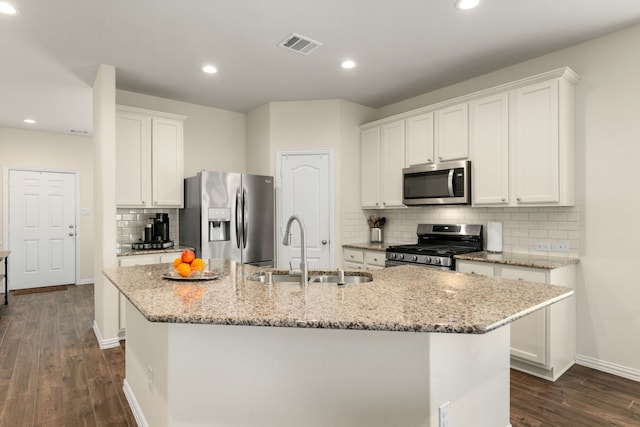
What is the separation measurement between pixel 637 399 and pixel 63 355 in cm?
459

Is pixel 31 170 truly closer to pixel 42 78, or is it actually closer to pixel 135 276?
pixel 42 78

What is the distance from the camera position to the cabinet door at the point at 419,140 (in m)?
4.00

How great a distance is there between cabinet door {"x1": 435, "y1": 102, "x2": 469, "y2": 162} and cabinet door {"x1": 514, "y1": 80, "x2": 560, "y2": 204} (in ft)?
1.65

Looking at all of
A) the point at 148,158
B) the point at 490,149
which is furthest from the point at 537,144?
the point at 148,158

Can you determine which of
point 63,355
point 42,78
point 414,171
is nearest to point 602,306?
point 414,171

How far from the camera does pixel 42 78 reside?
155 inches

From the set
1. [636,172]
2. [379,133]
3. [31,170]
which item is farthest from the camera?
[31,170]

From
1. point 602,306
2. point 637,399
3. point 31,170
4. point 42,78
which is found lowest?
point 637,399

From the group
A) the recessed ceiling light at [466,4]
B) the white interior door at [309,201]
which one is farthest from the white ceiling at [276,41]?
the white interior door at [309,201]

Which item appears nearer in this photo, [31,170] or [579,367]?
[579,367]

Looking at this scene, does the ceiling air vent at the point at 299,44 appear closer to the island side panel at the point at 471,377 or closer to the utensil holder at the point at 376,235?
→ the utensil holder at the point at 376,235

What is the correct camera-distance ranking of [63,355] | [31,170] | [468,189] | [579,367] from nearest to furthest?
[579,367] → [63,355] → [468,189] → [31,170]

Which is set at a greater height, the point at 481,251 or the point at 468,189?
the point at 468,189

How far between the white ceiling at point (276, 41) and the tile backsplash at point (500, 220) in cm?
141
